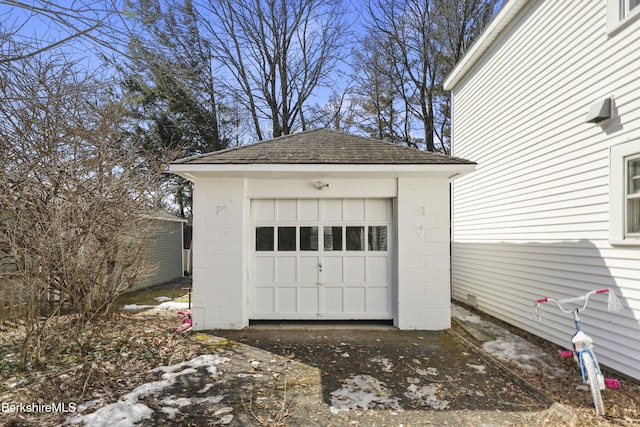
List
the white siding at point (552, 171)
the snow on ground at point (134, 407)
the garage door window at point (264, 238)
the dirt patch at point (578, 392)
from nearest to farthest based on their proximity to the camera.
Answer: the snow on ground at point (134, 407) < the dirt patch at point (578, 392) < the white siding at point (552, 171) < the garage door window at point (264, 238)

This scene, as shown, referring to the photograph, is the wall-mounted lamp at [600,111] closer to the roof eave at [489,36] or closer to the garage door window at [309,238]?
the roof eave at [489,36]

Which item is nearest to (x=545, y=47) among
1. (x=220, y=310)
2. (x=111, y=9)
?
(x=111, y=9)

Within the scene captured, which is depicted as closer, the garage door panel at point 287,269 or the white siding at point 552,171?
the white siding at point 552,171

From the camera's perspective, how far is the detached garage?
602 centimetres

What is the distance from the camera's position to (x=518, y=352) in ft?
16.6

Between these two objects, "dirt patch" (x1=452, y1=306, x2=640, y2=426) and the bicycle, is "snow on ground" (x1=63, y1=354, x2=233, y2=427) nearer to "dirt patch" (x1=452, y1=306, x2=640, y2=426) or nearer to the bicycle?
"dirt patch" (x1=452, y1=306, x2=640, y2=426)

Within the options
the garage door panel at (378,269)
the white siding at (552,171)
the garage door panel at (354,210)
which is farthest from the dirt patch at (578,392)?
the garage door panel at (354,210)

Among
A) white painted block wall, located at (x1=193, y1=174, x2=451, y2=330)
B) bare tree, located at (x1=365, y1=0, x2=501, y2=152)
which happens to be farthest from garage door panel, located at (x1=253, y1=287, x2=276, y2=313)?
bare tree, located at (x1=365, y1=0, x2=501, y2=152)

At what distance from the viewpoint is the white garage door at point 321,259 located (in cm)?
631

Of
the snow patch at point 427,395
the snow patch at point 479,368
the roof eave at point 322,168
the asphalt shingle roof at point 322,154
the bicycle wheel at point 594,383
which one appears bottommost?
the snow patch at point 427,395

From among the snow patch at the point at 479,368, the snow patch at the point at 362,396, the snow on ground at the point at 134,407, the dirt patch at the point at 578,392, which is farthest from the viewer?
the snow patch at the point at 479,368

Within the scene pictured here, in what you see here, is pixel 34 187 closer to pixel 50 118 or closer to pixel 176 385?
pixel 50 118

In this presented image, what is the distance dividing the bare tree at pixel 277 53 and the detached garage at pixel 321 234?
11222 millimetres

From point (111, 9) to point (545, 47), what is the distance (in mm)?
6136
